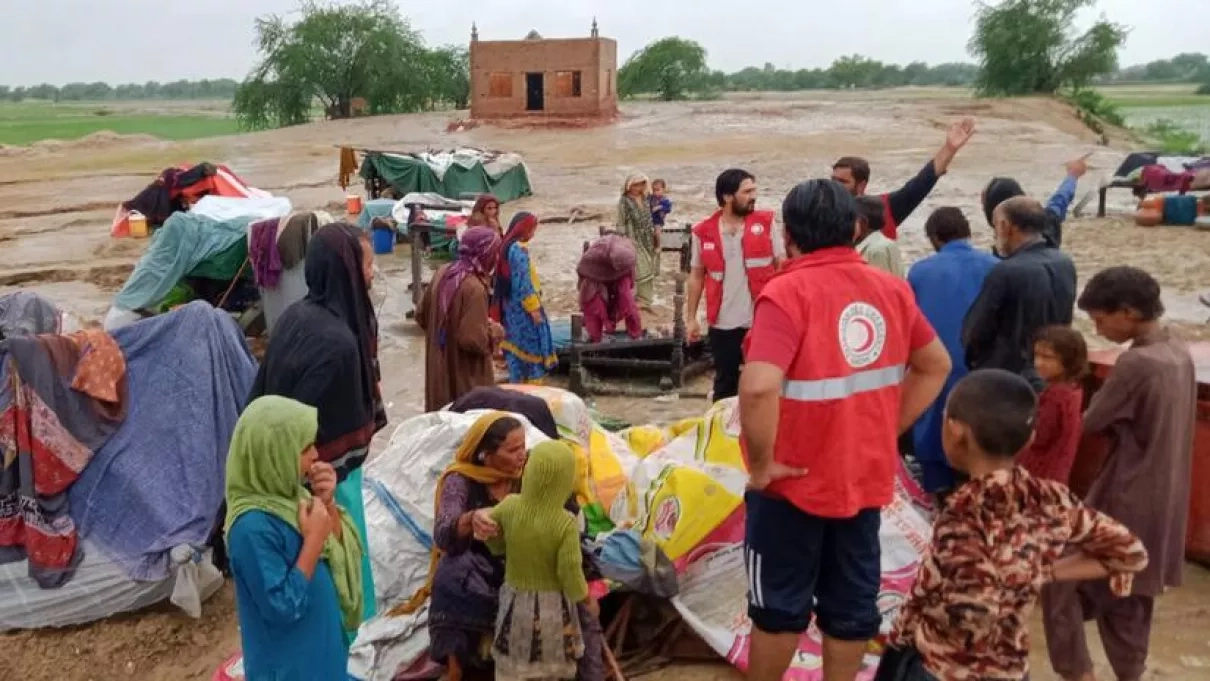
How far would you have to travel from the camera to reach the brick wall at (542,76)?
33406 millimetres

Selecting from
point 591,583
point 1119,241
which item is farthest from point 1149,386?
point 1119,241

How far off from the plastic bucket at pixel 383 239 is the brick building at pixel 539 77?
20436 mm

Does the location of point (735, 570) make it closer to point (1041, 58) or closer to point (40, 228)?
A: point (40, 228)

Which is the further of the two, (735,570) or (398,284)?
(398,284)

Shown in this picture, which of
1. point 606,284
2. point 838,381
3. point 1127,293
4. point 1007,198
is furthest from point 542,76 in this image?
point 838,381

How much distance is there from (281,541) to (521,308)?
381 centimetres

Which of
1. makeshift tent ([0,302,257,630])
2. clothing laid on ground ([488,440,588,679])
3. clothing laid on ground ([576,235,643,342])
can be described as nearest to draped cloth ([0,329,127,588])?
makeshift tent ([0,302,257,630])

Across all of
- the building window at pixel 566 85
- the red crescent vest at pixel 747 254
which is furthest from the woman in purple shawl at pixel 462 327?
the building window at pixel 566 85

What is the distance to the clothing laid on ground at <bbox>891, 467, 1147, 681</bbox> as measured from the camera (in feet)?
7.41

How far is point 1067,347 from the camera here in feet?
11.7

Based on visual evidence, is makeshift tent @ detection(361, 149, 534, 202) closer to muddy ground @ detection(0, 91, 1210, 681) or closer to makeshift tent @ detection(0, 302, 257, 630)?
muddy ground @ detection(0, 91, 1210, 681)

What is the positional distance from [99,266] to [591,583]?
40.2ft

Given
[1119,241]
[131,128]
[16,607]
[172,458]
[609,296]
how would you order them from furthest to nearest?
[131,128] → [1119,241] → [609,296] → [172,458] → [16,607]

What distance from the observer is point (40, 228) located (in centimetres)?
1741
